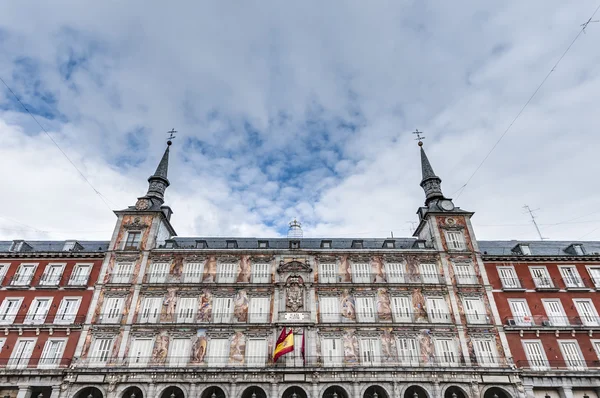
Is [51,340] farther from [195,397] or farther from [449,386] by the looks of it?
[449,386]

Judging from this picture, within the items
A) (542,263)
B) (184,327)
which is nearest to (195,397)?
(184,327)

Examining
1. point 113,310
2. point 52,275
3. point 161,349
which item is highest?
point 52,275

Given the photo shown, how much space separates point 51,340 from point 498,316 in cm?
4066

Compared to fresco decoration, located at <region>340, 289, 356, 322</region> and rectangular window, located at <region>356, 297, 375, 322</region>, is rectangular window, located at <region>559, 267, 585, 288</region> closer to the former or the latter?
rectangular window, located at <region>356, 297, 375, 322</region>

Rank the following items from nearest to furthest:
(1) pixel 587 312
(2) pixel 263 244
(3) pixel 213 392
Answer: (3) pixel 213 392, (1) pixel 587 312, (2) pixel 263 244

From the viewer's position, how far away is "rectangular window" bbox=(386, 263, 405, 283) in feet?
122

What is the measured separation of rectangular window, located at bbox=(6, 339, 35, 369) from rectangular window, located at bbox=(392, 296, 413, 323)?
32.8 m

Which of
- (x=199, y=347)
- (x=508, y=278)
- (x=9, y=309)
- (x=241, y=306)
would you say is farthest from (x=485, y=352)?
(x=9, y=309)

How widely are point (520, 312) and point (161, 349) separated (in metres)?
33.1

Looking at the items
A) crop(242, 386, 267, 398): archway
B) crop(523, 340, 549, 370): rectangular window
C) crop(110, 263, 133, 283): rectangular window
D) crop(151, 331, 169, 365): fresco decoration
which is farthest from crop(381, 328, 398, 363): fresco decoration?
crop(110, 263, 133, 283): rectangular window

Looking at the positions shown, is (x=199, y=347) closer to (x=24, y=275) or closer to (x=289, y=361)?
(x=289, y=361)

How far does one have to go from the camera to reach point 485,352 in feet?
109

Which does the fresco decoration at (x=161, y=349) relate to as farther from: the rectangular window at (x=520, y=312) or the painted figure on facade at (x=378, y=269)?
the rectangular window at (x=520, y=312)

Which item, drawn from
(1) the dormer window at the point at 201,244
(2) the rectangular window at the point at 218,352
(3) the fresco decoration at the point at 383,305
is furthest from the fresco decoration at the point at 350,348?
(1) the dormer window at the point at 201,244
